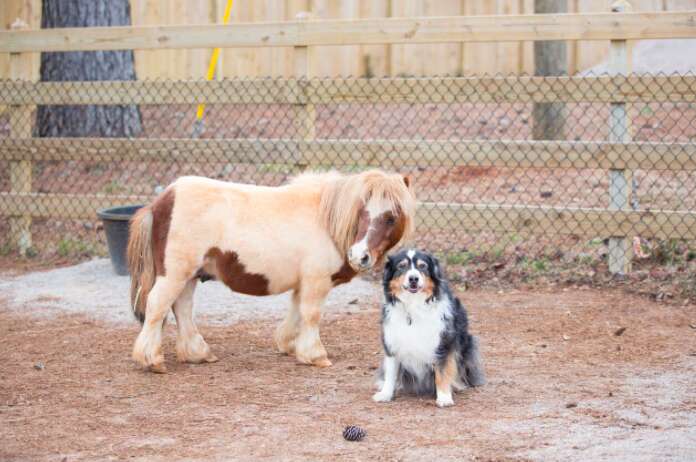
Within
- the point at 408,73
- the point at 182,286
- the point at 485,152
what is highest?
the point at 408,73

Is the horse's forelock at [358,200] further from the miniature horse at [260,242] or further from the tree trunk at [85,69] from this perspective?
the tree trunk at [85,69]

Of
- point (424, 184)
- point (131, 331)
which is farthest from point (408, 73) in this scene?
point (131, 331)

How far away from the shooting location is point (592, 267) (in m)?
8.18

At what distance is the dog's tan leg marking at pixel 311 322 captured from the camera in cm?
587

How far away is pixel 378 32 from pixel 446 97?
805mm

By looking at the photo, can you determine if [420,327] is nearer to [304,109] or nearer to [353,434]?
[353,434]

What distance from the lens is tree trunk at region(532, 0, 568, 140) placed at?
1023 centimetres

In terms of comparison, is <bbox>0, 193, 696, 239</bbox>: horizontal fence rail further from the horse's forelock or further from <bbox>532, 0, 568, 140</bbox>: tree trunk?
<bbox>532, 0, 568, 140</bbox>: tree trunk

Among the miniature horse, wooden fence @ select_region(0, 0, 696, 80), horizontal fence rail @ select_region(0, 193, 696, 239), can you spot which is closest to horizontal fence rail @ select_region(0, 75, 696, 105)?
horizontal fence rail @ select_region(0, 193, 696, 239)

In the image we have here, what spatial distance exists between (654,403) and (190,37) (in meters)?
5.37

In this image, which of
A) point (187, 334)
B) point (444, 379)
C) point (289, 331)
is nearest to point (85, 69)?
point (187, 334)

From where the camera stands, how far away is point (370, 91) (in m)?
8.13

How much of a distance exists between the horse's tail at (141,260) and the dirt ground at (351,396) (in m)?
0.42

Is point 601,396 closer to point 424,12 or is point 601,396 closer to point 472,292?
point 472,292
